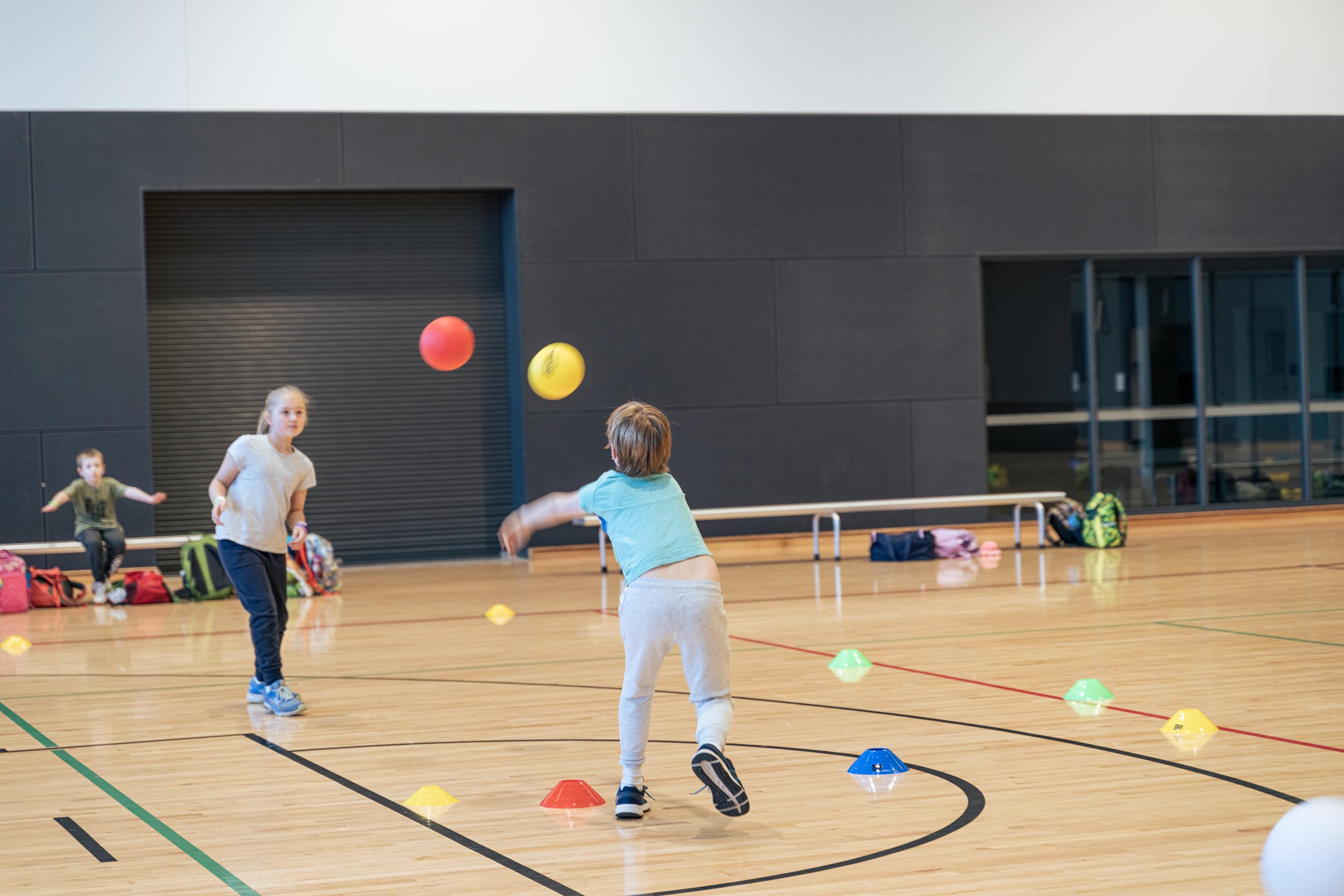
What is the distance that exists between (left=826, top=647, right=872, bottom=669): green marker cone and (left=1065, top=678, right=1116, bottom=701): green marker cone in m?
1.36

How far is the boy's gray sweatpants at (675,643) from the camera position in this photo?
4.59 m

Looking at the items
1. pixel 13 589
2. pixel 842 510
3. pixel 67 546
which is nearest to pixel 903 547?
pixel 842 510

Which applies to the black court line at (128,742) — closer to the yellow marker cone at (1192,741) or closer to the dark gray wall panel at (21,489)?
the yellow marker cone at (1192,741)

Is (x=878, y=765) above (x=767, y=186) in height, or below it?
below

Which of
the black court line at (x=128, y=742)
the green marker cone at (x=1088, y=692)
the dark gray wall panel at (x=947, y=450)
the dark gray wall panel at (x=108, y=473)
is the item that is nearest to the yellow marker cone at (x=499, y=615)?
the black court line at (x=128, y=742)

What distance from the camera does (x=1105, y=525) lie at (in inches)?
596

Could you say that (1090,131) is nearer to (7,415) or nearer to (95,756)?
(7,415)

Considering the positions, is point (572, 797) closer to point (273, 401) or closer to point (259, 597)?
point (259, 597)

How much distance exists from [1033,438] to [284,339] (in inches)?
348

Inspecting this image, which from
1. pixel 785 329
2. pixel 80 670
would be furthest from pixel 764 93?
pixel 80 670

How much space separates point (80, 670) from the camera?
8.63 m

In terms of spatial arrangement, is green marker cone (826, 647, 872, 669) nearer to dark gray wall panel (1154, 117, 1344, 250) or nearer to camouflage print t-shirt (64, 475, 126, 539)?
camouflage print t-shirt (64, 475, 126, 539)

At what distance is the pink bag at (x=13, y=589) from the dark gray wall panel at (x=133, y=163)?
363cm

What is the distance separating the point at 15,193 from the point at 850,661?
10.5 meters
